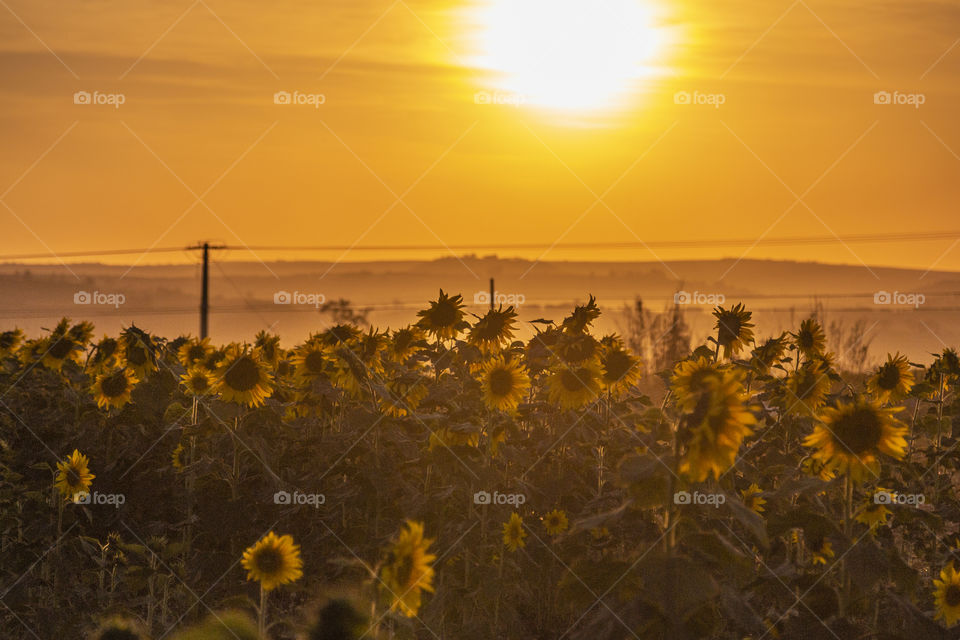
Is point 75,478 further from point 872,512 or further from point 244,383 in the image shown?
point 872,512

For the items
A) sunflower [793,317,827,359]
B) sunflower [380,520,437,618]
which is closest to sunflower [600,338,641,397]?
sunflower [793,317,827,359]

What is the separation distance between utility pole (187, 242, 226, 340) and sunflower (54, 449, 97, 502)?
28.0 m

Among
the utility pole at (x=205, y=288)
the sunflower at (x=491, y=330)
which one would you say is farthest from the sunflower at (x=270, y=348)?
the utility pole at (x=205, y=288)

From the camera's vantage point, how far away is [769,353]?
8.03 m

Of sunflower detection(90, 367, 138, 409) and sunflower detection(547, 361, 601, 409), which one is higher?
sunflower detection(90, 367, 138, 409)

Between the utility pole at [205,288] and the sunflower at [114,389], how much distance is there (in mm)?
26838

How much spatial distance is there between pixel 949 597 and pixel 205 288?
3426 centimetres

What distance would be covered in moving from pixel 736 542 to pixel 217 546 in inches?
137

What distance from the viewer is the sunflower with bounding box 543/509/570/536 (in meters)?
7.47

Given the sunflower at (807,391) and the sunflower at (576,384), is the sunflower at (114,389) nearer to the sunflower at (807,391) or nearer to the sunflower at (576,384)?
the sunflower at (576,384)

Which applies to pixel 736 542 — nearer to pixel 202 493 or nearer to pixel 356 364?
pixel 356 364

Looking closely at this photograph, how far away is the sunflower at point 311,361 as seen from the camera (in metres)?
8.26

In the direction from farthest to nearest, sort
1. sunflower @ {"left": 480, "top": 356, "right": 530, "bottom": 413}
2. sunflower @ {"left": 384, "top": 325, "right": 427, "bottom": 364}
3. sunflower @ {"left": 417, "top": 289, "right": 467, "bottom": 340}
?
1. sunflower @ {"left": 384, "top": 325, "right": 427, "bottom": 364}
2. sunflower @ {"left": 417, "top": 289, "right": 467, "bottom": 340}
3. sunflower @ {"left": 480, "top": 356, "right": 530, "bottom": 413}

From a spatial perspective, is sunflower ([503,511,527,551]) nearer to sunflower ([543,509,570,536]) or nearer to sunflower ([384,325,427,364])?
sunflower ([543,509,570,536])
